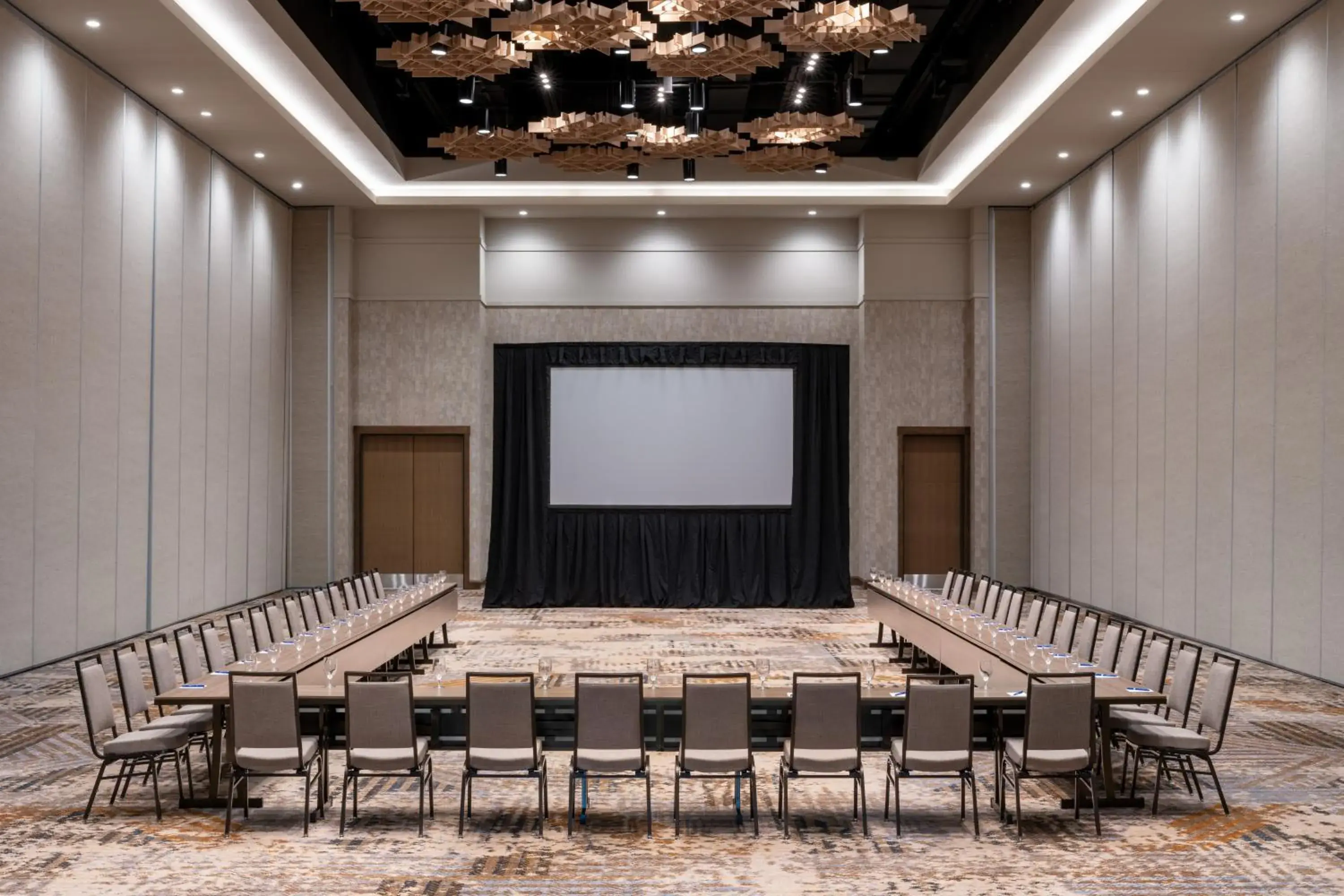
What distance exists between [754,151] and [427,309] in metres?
5.90

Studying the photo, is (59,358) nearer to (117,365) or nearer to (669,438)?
(117,365)

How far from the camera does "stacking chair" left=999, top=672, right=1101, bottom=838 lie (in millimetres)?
5480

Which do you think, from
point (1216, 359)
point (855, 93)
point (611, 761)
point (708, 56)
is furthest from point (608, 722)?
point (855, 93)

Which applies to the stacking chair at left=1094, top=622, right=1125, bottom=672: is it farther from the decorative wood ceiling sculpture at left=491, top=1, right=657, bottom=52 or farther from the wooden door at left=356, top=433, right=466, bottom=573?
the wooden door at left=356, top=433, right=466, bottom=573

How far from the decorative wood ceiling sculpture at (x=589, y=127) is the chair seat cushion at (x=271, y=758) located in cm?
774

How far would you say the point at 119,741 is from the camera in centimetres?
575

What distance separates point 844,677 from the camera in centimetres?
570

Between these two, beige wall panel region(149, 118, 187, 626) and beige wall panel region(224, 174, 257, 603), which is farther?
beige wall panel region(224, 174, 257, 603)

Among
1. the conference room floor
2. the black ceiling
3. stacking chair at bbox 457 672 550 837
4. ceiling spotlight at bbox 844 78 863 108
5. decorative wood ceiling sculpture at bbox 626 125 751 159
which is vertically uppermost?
the black ceiling

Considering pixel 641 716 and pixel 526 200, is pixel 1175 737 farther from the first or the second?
pixel 526 200

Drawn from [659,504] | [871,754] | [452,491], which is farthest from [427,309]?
[871,754]

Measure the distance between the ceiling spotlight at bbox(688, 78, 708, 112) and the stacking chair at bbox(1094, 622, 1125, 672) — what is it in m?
7.48

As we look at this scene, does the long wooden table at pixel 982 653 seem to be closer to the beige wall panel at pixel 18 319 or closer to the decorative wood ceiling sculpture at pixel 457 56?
the decorative wood ceiling sculpture at pixel 457 56

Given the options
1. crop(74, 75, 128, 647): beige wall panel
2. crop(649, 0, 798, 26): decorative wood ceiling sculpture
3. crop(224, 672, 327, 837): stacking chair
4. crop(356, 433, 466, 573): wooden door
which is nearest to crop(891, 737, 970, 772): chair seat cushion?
crop(224, 672, 327, 837): stacking chair
